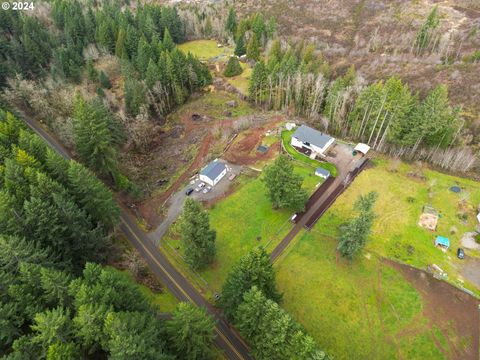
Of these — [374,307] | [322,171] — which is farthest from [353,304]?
[322,171]

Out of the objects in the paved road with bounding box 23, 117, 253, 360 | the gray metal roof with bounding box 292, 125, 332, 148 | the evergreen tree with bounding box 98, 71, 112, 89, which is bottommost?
the paved road with bounding box 23, 117, 253, 360

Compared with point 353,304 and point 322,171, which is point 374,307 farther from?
point 322,171

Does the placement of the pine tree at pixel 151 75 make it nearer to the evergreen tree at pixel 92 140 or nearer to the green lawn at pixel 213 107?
the green lawn at pixel 213 107

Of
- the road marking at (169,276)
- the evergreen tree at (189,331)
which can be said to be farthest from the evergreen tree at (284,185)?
the evergreen tree at (189,331)

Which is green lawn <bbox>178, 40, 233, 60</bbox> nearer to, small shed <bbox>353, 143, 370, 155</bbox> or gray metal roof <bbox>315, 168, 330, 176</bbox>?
small shed <bbox>353, 143, 370, 155</bbox>

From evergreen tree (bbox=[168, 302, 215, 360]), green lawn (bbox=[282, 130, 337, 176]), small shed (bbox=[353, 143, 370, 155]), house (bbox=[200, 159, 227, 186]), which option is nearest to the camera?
evergreen tree (bbox=[168, 302, 215, 360])

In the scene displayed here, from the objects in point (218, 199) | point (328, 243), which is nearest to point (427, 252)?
point (328, 243)

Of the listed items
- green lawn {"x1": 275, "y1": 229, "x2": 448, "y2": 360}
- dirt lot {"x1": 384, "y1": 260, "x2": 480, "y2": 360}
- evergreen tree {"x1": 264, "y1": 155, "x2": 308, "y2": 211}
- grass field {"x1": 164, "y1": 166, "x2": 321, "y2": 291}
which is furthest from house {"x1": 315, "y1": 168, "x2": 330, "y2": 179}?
dirt lot {"x1": 384, "y1": 260, "x2": 480, "y2": 360}

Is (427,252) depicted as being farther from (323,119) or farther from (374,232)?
(323,119)
